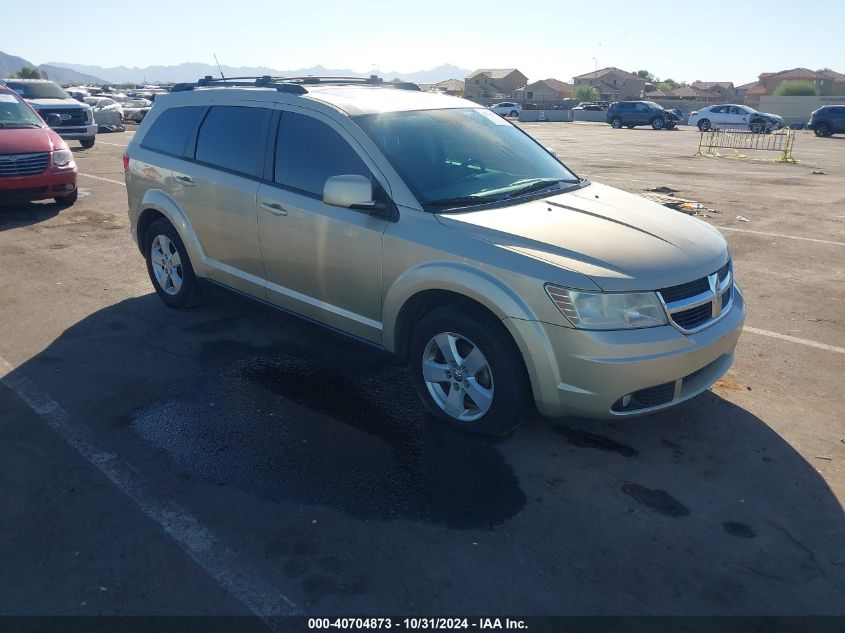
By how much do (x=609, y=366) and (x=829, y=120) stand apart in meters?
37.6

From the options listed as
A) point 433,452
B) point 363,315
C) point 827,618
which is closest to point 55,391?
point 363,315

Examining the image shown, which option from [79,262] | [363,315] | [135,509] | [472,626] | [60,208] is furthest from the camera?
[60,208]

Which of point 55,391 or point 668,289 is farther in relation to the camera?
point 55,391

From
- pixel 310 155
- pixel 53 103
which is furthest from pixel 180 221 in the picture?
pixel 53 103

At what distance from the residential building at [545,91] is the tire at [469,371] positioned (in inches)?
4273

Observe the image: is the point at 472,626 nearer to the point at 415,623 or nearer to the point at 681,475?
the point at 415,623

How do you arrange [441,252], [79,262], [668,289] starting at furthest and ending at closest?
1. [79,262]
2. [441,252]
3. [668,289]

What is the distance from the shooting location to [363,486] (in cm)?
366

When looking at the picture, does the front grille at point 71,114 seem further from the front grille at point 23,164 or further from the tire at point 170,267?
the tire at point 170,267

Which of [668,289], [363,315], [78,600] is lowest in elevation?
[78,600]

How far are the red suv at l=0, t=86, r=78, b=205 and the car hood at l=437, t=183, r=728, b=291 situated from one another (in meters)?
8.52

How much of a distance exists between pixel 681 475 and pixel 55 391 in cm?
406

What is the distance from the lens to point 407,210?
4188mm

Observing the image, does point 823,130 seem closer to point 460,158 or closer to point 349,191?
point 460,158
